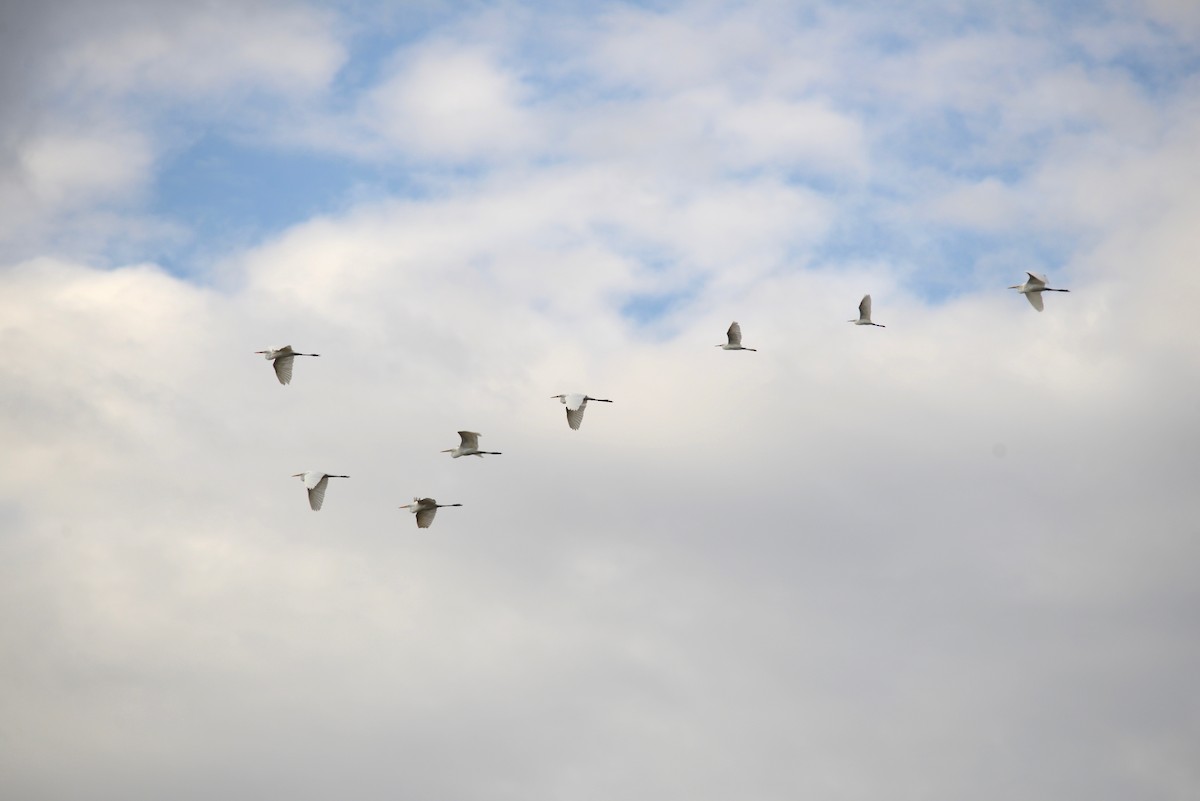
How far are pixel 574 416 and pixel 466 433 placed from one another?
34.2 ft

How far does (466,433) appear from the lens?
4508 inches

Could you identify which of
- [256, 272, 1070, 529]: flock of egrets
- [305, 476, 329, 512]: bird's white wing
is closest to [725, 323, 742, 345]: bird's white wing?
[256, 272, 1070, 529]: flock of egrets

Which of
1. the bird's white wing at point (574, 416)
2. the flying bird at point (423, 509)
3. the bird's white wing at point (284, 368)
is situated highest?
the bird's white wing at point (284, 368)

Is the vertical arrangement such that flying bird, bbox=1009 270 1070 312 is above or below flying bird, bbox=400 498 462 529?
above

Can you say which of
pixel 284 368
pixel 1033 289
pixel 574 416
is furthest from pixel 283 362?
pixel 1033 289

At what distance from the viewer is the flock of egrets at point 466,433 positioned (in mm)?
108500

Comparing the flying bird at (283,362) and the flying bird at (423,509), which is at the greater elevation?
the flying bird at (283,362)

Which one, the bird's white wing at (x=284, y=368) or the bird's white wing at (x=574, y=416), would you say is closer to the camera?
the bird's white wing at (x=574, y=416)

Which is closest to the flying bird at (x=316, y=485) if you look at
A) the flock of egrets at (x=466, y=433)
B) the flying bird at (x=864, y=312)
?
the flock of egrets at (x=466, y=433)

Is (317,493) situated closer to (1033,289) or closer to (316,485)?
(316,485)

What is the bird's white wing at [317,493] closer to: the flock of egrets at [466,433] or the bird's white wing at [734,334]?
the flock of egrets at [466,433]

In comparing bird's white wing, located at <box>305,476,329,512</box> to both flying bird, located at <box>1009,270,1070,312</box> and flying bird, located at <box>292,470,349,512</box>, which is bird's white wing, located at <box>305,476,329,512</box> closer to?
flying bird, located at <box>292,470,349,512</box>

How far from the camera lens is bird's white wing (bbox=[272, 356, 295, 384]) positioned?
112 metres

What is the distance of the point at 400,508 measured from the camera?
115m
